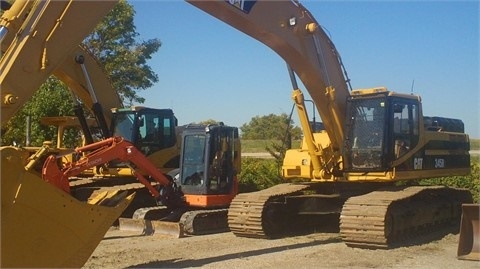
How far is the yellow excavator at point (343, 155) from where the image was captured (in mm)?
9898

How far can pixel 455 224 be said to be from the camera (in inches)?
504

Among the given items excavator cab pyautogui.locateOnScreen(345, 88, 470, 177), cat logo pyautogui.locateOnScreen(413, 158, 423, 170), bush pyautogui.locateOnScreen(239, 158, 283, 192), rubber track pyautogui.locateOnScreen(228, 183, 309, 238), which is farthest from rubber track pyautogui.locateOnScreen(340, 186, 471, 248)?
bush pyautogui.locateOnScreen(239, 158, 283, 192)

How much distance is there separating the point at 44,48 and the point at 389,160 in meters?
6.06

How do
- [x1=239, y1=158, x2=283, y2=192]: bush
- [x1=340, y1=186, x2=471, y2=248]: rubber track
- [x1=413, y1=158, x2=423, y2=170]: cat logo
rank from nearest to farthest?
[x1=340, y1=186, x2=471, y2=248]: rubber track
[x1=413, y1=158, x2=423, y2=170]: cat logo
[x1=239, y1=158, x2=283, y2=192]: bush

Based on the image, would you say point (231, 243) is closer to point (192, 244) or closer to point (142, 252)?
point (192, 244)

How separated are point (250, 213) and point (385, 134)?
8.89 ft

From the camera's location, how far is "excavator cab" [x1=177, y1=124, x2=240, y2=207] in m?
12.5

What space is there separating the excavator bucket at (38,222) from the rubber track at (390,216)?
14.4ft

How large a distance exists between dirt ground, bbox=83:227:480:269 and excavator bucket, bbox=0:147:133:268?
1.83 m

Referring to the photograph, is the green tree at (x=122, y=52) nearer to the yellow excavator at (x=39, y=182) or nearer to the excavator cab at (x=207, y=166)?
the excavator cab at (x=207, y=166)

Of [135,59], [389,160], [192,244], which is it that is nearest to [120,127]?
[192,244]

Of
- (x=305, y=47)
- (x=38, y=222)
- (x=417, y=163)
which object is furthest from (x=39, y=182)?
(x=417, y=163)

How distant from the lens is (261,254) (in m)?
9.45

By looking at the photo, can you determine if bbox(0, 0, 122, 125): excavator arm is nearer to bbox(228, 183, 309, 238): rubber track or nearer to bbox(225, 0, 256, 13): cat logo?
bbox(225, 0, 256, 13): cat logo
